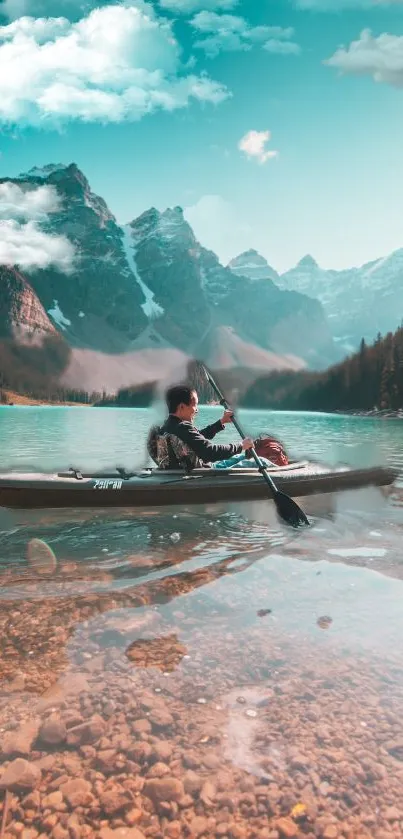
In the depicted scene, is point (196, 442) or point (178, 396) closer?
point (178, 396)

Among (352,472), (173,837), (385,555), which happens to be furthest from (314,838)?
(352,472)

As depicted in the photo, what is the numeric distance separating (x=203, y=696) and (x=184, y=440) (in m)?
6.47

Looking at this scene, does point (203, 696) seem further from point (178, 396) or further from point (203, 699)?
point (178, 396)

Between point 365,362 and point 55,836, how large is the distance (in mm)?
140513

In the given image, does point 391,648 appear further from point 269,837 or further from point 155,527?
point 155,527

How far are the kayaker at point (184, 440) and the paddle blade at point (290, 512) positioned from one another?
1.31 metres

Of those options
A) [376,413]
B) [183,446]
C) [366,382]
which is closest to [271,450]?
[183,446]

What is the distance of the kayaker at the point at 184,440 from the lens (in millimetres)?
10180

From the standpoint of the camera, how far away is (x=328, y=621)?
5629 millimetres

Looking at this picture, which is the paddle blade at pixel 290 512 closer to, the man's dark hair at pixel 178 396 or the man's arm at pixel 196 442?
the man's arm at pixel 196 442

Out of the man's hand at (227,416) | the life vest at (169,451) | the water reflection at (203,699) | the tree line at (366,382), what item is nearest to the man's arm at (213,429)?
the man's hand at (227,416)

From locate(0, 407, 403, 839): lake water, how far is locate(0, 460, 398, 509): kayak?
2.70 m

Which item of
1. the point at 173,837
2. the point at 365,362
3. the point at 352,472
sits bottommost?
the point at 173,837

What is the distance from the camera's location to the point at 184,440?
411 inches
